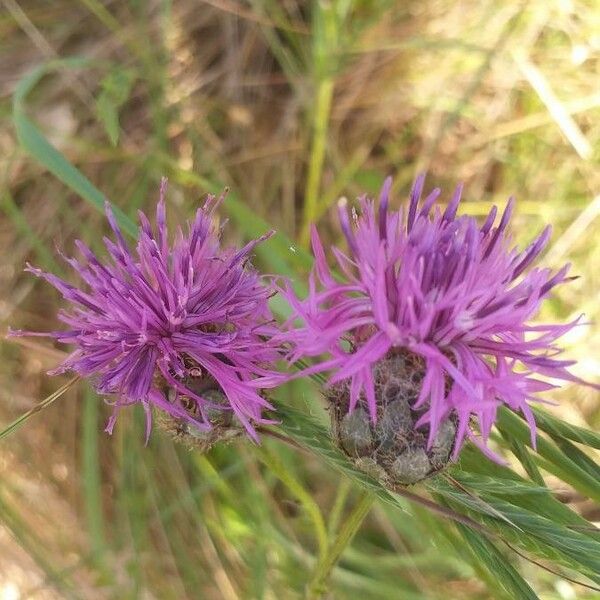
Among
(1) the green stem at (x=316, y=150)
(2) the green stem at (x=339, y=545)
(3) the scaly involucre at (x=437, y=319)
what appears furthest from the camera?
(1) the green stem at (x=316, y=150)

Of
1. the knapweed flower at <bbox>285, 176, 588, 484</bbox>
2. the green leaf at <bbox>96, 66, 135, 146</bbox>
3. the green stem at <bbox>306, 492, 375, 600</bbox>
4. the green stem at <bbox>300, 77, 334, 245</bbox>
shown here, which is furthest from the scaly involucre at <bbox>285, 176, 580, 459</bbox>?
the green stem at <bbox>300, 77, 334, 245</bbox>

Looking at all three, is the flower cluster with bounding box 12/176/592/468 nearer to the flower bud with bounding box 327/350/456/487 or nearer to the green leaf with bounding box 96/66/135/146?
the flower bud with bounding box 327/350/456/487

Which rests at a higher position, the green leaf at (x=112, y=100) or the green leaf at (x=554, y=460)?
the green leaf at (x=112, y=100)

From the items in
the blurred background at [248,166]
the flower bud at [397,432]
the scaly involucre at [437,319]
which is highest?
the scaly involucre at [437,319]

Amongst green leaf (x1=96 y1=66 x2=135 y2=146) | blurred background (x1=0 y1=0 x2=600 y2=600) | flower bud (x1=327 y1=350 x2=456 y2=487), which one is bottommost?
blurred background (x1=0 y1=0 x2=600 y2=600)

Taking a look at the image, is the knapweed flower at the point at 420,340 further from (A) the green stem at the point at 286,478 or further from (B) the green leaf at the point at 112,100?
(B) the green leaf at the point at 112,100

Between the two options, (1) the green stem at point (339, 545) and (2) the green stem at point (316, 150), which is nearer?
(1) the green stem at point (339, 545)

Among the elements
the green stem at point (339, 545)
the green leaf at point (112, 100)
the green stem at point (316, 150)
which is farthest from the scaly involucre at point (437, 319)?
the green stem at point (316, 150)

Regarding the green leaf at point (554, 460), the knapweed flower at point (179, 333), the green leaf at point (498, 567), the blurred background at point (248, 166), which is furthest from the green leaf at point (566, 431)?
the blurred background at point (248, 166)

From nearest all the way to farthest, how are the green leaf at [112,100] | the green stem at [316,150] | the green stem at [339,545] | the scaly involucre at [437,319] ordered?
the scaly involucre at [437,319]
the green stem at [339,545]
the green leaf at [112,100]
the green stem at [316,150]
